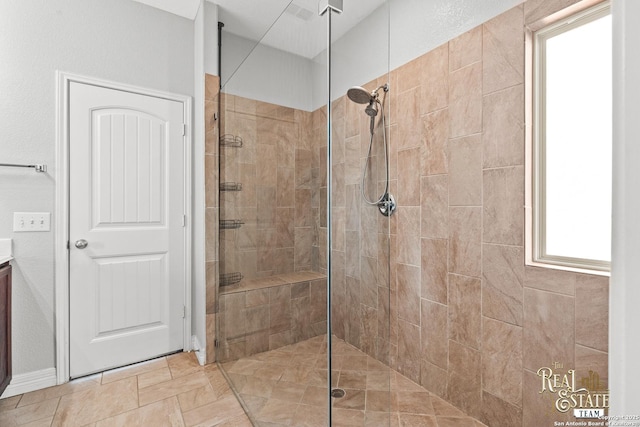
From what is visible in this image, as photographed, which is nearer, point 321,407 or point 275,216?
point 321,407

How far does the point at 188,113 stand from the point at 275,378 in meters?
2.04

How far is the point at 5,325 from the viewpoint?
176cm

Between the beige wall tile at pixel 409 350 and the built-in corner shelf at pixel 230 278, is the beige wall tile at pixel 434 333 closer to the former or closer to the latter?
the beige wall tile at pixel 409 350

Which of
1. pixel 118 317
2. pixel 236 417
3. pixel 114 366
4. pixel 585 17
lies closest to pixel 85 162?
pixel 118 317

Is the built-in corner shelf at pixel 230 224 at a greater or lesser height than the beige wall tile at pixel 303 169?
lesser

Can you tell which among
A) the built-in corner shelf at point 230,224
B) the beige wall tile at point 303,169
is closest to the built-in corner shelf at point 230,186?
the built-in corner shelf at point 230,224

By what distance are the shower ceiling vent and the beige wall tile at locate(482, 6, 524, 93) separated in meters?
0.96

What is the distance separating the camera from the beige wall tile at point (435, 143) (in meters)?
1.84

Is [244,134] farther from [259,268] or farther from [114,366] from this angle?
[114,366]

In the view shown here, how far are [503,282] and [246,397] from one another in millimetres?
1487

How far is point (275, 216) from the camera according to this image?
1.52 m

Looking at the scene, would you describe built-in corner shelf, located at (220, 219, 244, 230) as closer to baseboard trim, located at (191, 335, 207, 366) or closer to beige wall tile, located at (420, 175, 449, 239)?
baseboard trim, located at (191, 335, 207, 366)

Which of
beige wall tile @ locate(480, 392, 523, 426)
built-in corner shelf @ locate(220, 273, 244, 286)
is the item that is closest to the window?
beige wall tile @ locate(480, 392, 523, 426)

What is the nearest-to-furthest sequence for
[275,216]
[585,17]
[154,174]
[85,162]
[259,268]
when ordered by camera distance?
[585,17]
[275,216]
[259,268]
[85,162]
[154,174]
